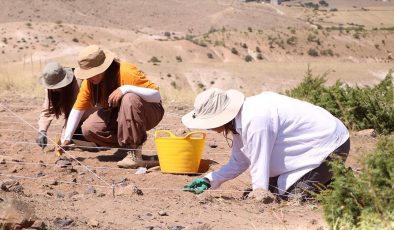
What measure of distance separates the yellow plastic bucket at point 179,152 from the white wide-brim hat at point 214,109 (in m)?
0.96

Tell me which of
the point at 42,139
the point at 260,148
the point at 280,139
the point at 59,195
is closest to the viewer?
the point at 260,148

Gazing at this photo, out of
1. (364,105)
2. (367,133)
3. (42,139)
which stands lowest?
(367,133)

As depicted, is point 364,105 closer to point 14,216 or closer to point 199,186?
point 199,186

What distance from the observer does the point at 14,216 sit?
3.35 m

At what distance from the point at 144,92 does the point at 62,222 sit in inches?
85.5

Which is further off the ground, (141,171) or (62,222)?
(62,222)

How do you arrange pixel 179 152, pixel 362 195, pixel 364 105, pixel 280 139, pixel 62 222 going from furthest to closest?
pixel 364 105
pixel 179 152
pixel 280 139
pixel 62 222
pixel 362 195

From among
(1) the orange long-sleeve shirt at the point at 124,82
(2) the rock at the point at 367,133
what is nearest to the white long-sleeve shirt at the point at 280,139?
A: (1) the orange long-sleeve shirt at the point at 124,82

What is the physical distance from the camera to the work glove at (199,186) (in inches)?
185

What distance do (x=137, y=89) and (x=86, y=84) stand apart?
19.0 inches

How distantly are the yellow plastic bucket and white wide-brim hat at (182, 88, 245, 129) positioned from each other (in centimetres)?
96

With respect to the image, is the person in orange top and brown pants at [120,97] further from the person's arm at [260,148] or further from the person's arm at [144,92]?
the person's arm at [260,148]

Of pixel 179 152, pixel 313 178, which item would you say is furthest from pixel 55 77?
pixel 313 178

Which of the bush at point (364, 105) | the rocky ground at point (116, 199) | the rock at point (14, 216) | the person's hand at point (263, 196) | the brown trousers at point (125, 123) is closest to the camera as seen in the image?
the rock at point (14, 216)
